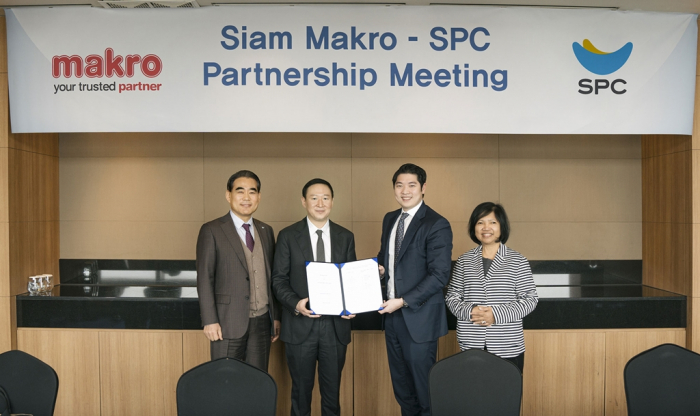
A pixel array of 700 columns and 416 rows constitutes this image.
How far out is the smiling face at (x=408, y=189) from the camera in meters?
3.24

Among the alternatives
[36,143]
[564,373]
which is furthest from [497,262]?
[36,143]

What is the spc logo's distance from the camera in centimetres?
369

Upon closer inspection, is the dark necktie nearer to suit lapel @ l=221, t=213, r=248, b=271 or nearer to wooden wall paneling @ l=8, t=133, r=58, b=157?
suit lapel @ l=221, t=213, r=248, b=271

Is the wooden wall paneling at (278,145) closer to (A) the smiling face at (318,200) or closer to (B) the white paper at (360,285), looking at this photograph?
(A) the smiling face at (318,200)

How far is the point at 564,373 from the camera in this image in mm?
3943

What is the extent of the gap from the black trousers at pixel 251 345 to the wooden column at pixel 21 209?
200 cm

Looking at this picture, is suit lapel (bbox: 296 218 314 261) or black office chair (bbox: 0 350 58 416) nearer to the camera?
black office chair (bbox: 0 350 58 416)

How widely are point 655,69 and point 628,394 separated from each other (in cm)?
260

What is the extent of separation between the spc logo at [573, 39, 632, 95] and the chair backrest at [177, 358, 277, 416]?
3186mm

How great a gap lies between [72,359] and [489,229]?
3567 mm

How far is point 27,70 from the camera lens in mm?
3703

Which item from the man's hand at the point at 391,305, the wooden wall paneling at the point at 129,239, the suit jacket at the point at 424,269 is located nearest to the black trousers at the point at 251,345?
the man's hand at the point at 391,305

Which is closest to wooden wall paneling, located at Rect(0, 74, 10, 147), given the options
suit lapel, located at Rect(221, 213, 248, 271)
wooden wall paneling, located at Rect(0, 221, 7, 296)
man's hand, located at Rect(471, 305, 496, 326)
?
wooden wall paneling, located at Rect(0, 221, 7, 296)

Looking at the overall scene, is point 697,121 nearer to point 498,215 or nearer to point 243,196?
point 498,215
